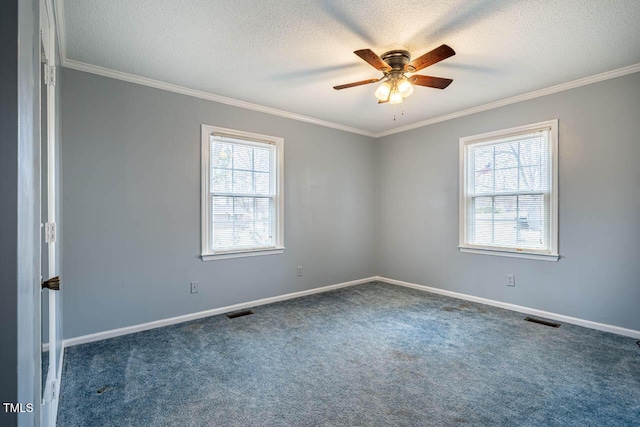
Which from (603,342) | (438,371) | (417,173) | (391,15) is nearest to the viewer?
(391,15)

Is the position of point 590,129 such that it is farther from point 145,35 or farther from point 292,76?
point 145,35

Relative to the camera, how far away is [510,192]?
3.96 metres

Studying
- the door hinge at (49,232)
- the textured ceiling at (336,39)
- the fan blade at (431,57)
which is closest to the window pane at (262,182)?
the textured ceiling at (336,39)

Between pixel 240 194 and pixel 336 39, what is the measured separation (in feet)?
7.04

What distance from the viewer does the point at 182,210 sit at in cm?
355

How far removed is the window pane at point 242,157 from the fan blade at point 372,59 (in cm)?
205

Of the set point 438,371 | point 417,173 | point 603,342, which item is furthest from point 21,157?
point 417,173

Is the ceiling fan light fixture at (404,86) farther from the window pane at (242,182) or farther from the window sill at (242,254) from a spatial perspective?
the window sill at (242,254)

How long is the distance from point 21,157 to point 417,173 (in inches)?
187

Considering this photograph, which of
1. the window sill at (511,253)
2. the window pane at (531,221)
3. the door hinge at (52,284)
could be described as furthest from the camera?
the window pane at (531,221)

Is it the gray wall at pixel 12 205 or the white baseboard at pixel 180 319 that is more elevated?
the gray wall at pixel 12 205

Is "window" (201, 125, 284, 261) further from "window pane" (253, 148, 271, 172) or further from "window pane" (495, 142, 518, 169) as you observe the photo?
"window pane" (495, 142, 518, 169)

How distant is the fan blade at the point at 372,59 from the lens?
2.34 metres

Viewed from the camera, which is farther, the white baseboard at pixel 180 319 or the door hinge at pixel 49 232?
the white baseboard at pixel 180 319
